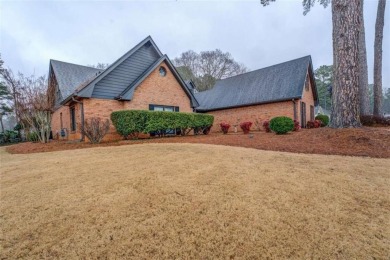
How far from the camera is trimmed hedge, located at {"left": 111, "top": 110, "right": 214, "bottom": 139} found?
8.85 m

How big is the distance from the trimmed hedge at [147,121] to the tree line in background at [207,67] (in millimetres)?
22767

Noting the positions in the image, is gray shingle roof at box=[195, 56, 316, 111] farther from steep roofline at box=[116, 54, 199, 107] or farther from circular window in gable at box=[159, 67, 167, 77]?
circular window in gable at box=[159, 67, 167, 77]

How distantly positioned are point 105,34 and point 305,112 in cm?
2108

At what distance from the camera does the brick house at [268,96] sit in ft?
47.2

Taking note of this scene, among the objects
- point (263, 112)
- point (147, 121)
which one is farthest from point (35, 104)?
point (263, 112)

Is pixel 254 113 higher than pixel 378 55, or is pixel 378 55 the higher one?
pixel 378 55

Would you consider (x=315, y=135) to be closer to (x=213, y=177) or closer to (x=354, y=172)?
(x=354, y=172)

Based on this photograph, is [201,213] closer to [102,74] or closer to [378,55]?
[102,74]

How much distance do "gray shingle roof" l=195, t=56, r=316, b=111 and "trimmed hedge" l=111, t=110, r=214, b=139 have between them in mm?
7799

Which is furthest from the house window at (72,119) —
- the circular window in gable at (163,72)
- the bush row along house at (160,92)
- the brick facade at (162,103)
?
the circular window in gable at (163,72)

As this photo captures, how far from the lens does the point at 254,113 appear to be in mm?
16359

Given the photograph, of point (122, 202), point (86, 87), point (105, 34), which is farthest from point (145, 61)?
point (122, 202)

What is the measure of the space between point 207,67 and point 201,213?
32.7 metres

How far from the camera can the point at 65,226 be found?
1938mm
